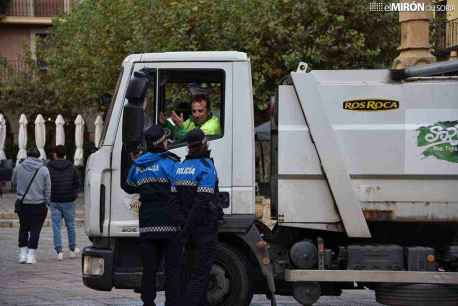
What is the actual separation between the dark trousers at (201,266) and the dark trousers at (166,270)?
0.12 m

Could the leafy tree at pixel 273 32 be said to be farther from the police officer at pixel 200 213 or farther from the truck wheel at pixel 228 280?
the police officer at pixel 200 213

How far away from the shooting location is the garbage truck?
996 centimetres

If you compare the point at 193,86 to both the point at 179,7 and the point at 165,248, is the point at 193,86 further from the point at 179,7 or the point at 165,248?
the point at 179,7

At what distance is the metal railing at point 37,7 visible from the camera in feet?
155

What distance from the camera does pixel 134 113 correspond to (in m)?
9.41

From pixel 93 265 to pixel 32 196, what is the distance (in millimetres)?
6633

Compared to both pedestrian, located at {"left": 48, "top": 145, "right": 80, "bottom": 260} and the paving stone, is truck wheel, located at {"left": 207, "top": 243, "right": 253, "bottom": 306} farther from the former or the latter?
pedestrian, located at {"left": 48, "top": 145, "right": 80, "bottom": 260}

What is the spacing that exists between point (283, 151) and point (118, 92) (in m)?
1.63

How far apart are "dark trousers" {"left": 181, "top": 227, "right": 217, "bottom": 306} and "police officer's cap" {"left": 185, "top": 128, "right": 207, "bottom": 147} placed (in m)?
0.76

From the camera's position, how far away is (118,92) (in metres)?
10.2

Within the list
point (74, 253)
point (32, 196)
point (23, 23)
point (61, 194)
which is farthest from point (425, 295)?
point (23, 23)

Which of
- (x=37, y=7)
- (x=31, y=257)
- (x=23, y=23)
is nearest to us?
(x=31, y=257)

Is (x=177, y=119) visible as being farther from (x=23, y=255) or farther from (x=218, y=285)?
(x=23, y=255)

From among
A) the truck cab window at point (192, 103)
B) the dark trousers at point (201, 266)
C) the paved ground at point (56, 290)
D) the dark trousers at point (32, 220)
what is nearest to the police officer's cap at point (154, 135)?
the truck cab window at point (192, 103)
